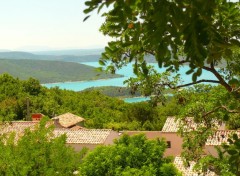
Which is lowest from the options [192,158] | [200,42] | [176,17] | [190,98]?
[192,158]

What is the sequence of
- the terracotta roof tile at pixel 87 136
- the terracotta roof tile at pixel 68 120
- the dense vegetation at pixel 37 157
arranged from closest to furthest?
the dense vegetation at pixel 37 157
the terracotta roof tile at pixel 87 136
the terracotta roof tile at pixel 68 120

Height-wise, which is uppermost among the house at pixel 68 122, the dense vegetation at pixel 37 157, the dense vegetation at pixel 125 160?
the dense vegetation at pixel 37 157

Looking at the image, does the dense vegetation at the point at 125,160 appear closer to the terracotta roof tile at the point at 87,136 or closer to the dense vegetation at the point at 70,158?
the dense vegetation at the point at 70,158

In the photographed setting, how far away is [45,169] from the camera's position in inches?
406

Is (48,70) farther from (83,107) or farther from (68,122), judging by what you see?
(68,122)

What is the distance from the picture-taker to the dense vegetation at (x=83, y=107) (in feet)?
107

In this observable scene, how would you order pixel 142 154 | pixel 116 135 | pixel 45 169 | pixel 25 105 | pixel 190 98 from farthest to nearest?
pixel 25 105 < pixel 116 135 < pixel 142 154 < pixel 45 169 < pixel 190 98

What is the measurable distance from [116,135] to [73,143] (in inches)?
138

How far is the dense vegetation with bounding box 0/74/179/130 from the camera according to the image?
107 ft

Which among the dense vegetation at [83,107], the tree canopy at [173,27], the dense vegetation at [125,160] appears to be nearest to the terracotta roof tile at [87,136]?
the dense vegetation at [83,107]

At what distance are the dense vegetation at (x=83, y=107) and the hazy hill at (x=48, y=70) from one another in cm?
11864

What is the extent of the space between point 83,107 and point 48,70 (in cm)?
14480

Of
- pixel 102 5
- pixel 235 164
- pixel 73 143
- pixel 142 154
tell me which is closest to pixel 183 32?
pixel 102 5

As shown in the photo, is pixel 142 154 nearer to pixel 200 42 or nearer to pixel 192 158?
pixel 192 158
